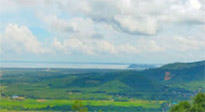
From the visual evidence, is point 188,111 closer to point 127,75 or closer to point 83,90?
point 83,90

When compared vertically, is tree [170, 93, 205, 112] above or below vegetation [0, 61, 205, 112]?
above

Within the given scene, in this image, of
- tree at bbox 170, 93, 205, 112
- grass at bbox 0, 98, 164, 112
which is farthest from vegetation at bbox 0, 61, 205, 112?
tree at bbox 170, 93, 205, 112

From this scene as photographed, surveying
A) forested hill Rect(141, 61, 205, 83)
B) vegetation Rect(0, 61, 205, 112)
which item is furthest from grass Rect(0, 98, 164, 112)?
forested hill Rect(141, 61, 205, 83)

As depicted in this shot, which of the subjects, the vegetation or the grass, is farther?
the vegetation

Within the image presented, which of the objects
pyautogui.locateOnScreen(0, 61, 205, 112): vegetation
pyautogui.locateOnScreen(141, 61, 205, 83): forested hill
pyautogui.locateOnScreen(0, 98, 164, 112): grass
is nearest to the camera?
pyautogui.locateOnScreen(0, 98, 164, 112): grass

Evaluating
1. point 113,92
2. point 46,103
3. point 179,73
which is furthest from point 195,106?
point 179,73

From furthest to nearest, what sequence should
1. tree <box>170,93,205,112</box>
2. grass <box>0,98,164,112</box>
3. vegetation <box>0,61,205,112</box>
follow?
vegetation <box>0,61,205,112</box> < grass <box>0,98,164,112</box> < tree <box>170,93,205,112</box>

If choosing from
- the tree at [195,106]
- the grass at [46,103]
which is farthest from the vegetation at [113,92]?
the tree at [195,106]

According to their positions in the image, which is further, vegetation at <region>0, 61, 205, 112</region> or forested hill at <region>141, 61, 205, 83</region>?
forested hill at <region>141, 61, 205, 83</region>

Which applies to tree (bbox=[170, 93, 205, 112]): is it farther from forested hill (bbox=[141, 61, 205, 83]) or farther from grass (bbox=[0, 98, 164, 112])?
forested hill (bbox=[141, 61, 205, 83])

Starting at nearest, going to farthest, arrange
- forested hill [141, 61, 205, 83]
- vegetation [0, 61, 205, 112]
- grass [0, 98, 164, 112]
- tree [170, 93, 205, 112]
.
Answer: tree [170, 93, 205, 112]
grass [0, 98, 164, 112]
vegetation [0, 61, 205, 112]
forested hill [141, 61, 205, 83]

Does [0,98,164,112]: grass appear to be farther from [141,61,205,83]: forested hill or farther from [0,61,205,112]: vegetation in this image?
[141,61,205,83]: forested hill

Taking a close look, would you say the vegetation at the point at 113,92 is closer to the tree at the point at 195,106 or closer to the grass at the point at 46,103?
the grass at the point at 46,103

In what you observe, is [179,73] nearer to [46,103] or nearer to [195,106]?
[46,103]
